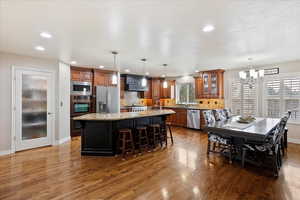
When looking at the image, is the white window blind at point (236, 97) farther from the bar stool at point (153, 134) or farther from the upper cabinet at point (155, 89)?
the upper cabinet at point (155, 89)

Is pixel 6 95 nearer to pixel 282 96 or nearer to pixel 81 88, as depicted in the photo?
pixel 81 88

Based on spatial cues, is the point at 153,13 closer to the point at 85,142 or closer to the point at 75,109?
the point at 85,142

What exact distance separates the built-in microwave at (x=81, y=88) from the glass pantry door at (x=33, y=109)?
87 cm

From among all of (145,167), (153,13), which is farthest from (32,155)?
(153,13)

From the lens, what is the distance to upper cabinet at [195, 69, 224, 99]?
247 inches

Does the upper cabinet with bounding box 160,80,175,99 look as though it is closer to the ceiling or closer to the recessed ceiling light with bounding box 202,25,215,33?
the ceiling

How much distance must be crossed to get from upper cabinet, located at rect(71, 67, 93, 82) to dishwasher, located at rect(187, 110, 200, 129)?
14.0 ft

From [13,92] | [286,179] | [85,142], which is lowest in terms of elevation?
[286,179]

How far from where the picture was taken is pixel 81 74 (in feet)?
18.7

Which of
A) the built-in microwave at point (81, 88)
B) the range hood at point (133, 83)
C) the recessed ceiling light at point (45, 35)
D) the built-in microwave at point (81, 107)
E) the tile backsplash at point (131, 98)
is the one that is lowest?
the built-in microwave at point (81, 107)

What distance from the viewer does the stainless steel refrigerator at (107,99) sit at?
5891mm

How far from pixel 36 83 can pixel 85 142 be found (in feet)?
7.28

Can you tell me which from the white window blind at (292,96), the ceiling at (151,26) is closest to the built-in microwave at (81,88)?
the ceiling at (151,26)

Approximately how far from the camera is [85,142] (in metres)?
3.86
